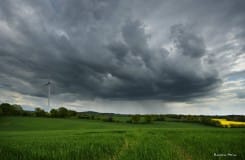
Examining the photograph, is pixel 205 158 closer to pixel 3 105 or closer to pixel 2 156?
pixel 2 156

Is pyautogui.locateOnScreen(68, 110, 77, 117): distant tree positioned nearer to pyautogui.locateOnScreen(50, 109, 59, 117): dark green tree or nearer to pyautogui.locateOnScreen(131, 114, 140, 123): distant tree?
pyautogui.locateOnScreen(50, 109, 59, 117): dark green tree

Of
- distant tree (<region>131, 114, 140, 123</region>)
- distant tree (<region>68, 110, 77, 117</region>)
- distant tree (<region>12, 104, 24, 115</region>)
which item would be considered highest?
distant tree (<region>12, 104, 24, 115</region>)

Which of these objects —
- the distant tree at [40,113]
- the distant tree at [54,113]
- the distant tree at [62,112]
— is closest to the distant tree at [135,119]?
the distant tree at [62,112]

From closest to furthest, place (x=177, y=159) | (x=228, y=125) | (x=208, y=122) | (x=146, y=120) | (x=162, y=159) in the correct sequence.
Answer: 1. (x=162, y=159)
2. (x=177, y=159)
3. (x=228, y=125)
4. (x=208, y=122)
5. (x=146, y=120)

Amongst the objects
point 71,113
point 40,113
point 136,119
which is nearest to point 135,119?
point 136,119

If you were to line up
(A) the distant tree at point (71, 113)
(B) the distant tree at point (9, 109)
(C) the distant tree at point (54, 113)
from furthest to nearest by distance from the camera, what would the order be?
(A) the distant tree at point (71, 113) < (C) the distant tree at point (54, 113) < (B) the distant tree at point (9, 109)

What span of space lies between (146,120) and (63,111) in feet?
210

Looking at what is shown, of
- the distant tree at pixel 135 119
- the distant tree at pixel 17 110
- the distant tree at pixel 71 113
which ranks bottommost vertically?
the distant tree at pixel 135 119

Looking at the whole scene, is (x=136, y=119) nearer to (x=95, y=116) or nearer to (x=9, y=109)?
(x=95, y=116)

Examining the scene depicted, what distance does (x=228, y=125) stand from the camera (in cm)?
6550

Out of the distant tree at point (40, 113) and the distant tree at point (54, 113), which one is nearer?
the distant tree at point (40, 113)

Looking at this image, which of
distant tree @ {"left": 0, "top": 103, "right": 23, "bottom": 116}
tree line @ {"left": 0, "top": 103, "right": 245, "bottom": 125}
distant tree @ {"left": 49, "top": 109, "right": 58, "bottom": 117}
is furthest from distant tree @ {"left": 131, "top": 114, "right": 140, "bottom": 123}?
distant tree @ {"left": 0, "top": 103, "right": 23, "bottom": 116}

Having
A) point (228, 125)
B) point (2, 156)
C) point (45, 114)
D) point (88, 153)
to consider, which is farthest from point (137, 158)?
point (45, 114)

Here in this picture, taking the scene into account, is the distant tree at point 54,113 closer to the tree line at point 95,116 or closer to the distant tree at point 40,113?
the tree line at point 95,116
